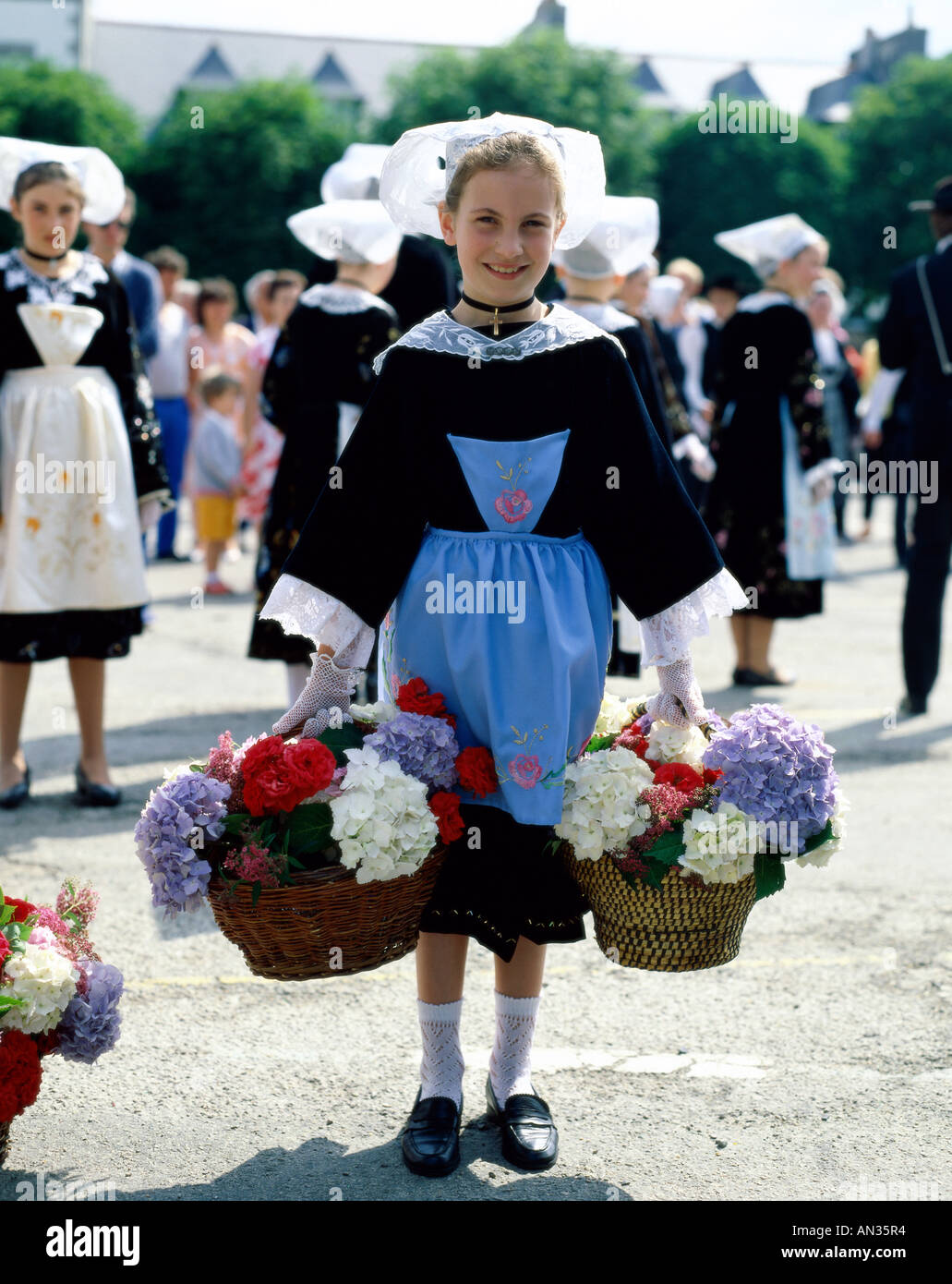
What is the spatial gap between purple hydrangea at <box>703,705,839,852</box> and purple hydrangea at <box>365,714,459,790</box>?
1.63ft

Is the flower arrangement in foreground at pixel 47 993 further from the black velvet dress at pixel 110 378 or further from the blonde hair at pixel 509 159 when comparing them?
the black velvet dress at pixel 110 378

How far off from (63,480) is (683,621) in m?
2.71

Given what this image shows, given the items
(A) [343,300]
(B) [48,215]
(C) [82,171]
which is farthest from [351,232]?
(B) [48,215]

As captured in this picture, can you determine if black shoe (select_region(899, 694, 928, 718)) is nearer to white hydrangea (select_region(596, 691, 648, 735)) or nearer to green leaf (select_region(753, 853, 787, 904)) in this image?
white hydrangea (select_region(596, 691, 648, 735))

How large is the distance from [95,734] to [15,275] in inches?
61.3

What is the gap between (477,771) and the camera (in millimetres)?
2785

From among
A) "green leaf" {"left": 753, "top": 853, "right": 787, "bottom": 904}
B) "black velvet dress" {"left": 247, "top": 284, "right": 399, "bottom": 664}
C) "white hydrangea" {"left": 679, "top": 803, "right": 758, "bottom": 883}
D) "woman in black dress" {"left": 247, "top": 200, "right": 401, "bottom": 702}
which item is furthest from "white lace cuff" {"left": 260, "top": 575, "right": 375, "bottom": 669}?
"woman in black dress" {"left": 247, "top": 200, "right": 401, "bottom": 702}

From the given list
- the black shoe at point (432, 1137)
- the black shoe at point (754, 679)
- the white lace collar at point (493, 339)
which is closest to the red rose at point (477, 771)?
the black shoe at point (432, 1137)

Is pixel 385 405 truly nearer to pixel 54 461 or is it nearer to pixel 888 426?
pixel 54 461

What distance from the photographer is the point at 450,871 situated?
2.92 m

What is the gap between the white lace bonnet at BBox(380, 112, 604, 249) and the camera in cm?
294

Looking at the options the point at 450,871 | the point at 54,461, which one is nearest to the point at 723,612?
the point at 450,871

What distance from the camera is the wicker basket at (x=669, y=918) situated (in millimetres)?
2740

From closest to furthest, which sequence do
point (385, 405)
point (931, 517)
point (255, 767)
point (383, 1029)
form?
1. point (255, 767)
2. point (385, 405)
3. point (383, 1029)
4. point (931, 517)
